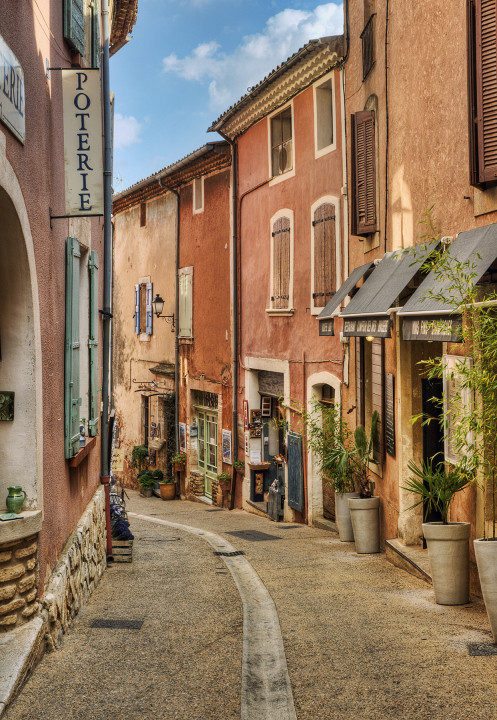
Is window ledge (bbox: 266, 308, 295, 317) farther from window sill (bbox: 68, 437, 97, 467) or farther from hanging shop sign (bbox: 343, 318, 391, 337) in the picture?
window sill (bbox: 68, 437, 97, 467)

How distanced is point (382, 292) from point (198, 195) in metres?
11.2

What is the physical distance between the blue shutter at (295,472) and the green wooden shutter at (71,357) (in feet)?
23.4

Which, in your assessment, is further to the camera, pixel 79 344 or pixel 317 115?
pixel 317 115

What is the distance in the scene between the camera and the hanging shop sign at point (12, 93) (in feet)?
15.4

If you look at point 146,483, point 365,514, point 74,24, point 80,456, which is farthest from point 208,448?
point 74,24

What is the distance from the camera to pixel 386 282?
8.98 m

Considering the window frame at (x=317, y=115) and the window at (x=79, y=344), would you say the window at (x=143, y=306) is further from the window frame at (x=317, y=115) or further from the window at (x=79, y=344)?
the window at (x=79, y=344)

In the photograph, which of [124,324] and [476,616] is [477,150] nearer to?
[476,616]

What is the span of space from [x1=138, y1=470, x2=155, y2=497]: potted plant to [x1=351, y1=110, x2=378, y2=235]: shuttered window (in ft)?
38.1

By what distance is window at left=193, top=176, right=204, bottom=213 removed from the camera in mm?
19141

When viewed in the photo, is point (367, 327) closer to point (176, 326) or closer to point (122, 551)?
point (122, 551)

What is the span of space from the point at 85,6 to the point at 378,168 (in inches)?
155

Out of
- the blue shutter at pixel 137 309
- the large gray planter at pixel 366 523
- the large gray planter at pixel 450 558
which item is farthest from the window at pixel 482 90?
the blue shutter at pixel 137 309

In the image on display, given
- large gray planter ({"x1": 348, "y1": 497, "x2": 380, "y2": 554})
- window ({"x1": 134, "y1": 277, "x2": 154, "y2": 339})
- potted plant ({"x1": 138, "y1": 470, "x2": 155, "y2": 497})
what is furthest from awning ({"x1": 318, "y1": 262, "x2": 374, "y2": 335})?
window ({"x1": 134, "y1": 277, "x2": 154, "y2": 339})
